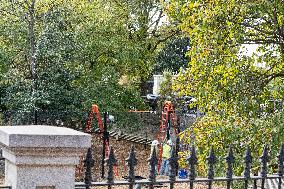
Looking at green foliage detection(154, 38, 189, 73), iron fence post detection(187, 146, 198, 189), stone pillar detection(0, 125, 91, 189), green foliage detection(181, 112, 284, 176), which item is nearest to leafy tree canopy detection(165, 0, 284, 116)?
green foliage detection(181, 112, 284, 176)

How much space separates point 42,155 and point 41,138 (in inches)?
5.9

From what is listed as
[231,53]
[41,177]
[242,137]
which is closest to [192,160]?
[41,177]

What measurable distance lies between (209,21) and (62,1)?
12.7m

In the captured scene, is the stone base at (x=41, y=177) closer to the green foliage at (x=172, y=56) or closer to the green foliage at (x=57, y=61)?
the green foliage at (x=57, y=61)

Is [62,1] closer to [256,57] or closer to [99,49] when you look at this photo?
[99,49]

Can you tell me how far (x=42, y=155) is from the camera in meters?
3.97

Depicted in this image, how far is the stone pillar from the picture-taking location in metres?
3.88

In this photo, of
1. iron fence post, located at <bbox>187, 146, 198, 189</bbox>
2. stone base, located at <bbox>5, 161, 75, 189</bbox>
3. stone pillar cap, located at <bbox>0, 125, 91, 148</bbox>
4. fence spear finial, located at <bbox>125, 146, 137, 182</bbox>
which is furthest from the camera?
iron fence post, located at <bbox>187, 146, 198, 189</bbox>

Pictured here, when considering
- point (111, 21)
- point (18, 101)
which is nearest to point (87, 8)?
point (111, 21)

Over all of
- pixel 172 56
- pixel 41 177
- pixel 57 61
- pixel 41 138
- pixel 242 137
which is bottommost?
pixel 41 177

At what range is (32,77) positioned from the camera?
1811 centimetres

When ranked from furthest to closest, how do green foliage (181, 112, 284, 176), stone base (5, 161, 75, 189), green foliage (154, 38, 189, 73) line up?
green foliage (154, 38, 189, 73) → green foliage (181, 112, 284, 176) → stone base (5, 161, 75, 189)

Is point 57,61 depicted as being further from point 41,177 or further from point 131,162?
point 41,177

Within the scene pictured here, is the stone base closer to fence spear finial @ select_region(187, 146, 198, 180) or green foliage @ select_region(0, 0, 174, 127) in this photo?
fence spear finial @ select_region(187, 146, 198, 180)
